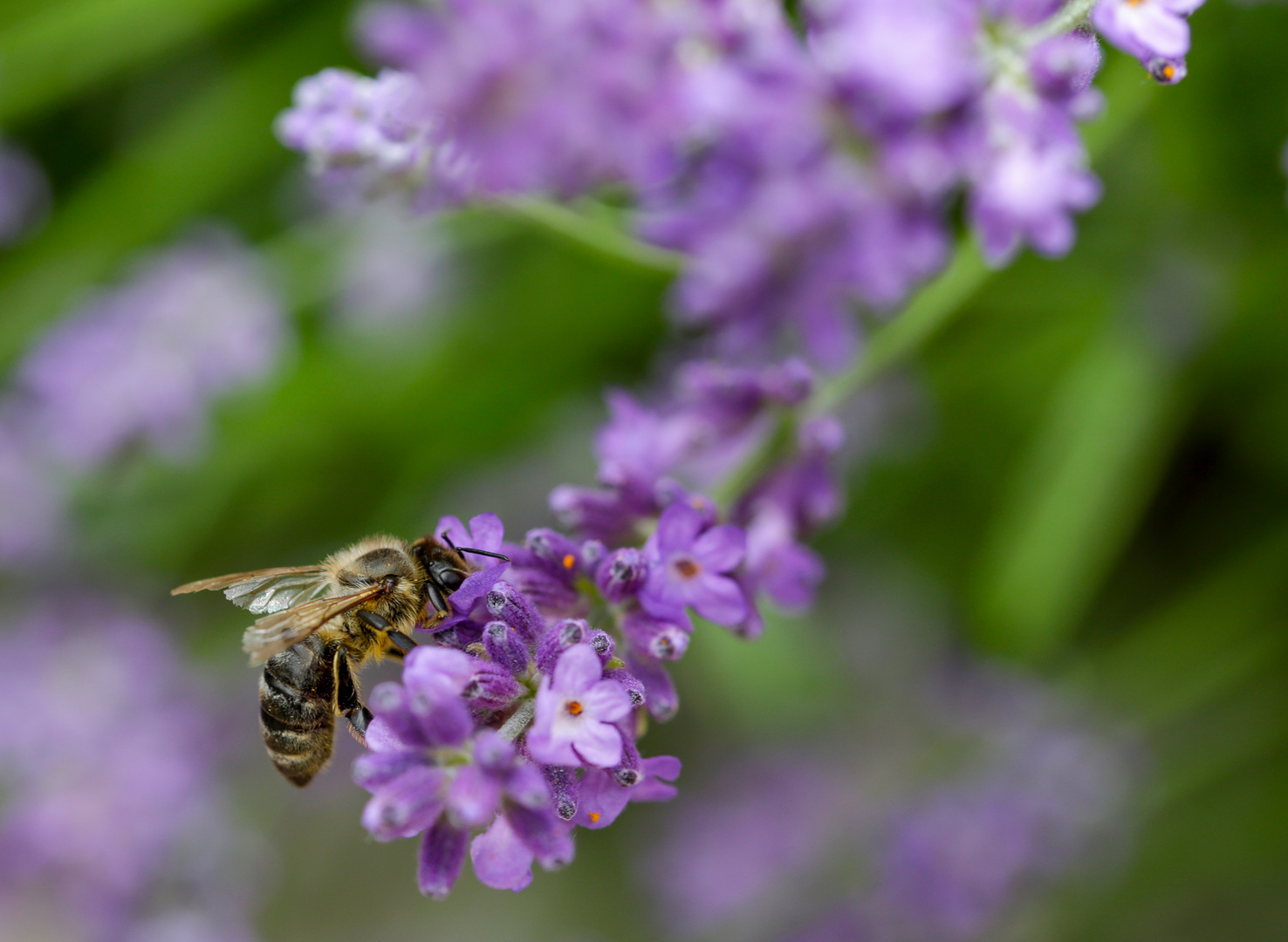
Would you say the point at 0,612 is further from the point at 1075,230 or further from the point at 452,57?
the point at 1075,230

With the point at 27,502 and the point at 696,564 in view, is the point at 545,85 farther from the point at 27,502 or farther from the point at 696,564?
the point at 27,502

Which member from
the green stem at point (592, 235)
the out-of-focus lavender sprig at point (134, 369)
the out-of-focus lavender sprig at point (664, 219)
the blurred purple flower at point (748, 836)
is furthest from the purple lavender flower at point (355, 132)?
the blurred purple flower at point (748, 836)

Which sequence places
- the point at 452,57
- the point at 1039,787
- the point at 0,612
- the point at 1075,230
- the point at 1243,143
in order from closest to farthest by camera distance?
1. the point at 452,57
2. the point at 1243,143
3. the point at 1075,230
4. the point at 1039,787
5. the point at 0,612

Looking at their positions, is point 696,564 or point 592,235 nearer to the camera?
point 696,564

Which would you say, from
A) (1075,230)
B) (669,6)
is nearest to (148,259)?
(669,6)

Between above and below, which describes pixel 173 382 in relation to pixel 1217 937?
above

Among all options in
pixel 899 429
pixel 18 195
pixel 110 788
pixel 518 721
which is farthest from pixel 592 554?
pixel 18 195
